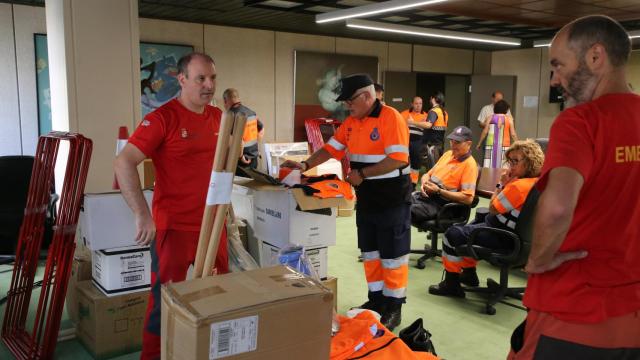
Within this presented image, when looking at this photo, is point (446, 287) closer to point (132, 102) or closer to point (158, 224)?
point (158, 224)

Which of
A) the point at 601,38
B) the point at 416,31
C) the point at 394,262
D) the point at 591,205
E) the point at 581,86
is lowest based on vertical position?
the point at 394,262

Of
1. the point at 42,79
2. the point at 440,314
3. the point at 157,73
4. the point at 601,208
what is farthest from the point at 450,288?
the point at 42,79

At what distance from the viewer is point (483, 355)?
3.26 m

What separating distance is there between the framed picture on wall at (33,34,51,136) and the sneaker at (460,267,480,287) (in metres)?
6.06

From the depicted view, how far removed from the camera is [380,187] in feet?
11.4

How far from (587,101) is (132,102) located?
3.73 meters

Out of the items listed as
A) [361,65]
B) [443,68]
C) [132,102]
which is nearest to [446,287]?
[132,102]

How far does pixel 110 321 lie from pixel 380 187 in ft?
5.99

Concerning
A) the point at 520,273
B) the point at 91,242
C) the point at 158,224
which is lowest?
the point at 520,273

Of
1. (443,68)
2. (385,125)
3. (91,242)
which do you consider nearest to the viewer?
(91,242)

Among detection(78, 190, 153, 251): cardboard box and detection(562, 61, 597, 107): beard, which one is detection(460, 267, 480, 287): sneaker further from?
detection(562, 61, 597, 107): beard

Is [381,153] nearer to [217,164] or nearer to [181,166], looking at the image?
[181,166]

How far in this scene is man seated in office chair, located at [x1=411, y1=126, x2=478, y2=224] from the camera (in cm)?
468

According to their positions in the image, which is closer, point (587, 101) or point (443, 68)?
point (587, 101)
